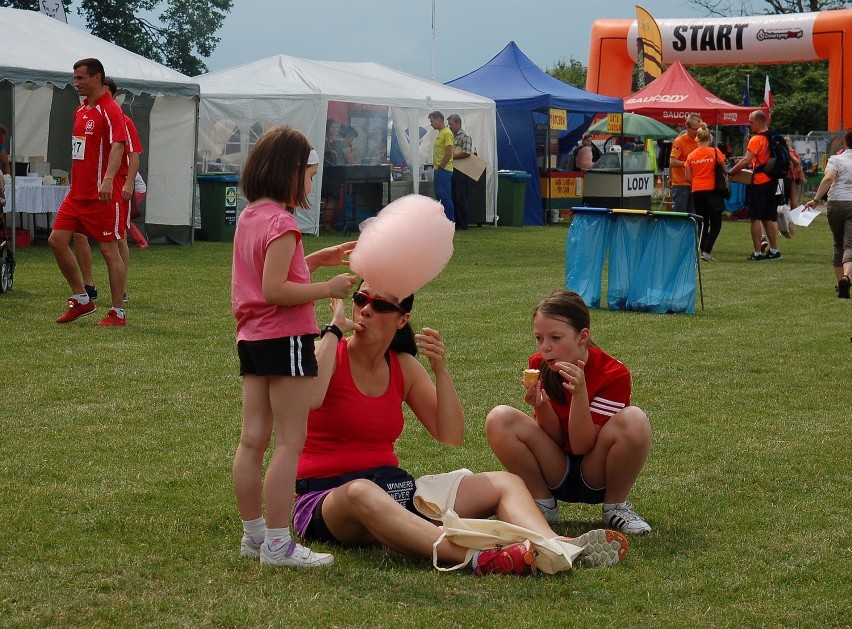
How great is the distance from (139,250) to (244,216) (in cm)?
1315

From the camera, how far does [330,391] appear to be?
4.21 metres

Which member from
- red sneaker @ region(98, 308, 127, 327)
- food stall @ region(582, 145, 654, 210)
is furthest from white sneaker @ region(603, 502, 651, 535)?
food stall @ region(582, 145, 654, 210)

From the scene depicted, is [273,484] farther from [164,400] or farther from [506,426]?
[164,400]

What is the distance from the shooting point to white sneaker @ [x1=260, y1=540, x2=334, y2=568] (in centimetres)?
393

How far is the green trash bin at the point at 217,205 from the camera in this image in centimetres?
1848

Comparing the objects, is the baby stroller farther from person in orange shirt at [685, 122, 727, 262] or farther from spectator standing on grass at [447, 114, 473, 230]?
spectator standing on grass at [447, 114, 473, 230]

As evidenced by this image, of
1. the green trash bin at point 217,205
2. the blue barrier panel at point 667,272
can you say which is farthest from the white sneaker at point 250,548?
the green trash bin at point 217,205

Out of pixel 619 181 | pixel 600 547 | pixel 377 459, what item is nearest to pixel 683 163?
pixel 619 181

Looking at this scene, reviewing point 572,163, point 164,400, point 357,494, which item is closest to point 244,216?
point 357,494

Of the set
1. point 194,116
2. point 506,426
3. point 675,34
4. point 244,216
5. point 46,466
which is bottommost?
point 46,466

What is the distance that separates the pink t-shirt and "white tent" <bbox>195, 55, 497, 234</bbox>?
47.5 ft

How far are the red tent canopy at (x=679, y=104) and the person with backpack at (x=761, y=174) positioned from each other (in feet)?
34.9

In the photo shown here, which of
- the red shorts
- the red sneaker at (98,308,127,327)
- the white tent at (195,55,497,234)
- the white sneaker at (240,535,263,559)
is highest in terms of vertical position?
the white tent at (195,55,497,234)

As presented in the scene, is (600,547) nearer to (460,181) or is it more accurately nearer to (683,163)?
(683,163)
